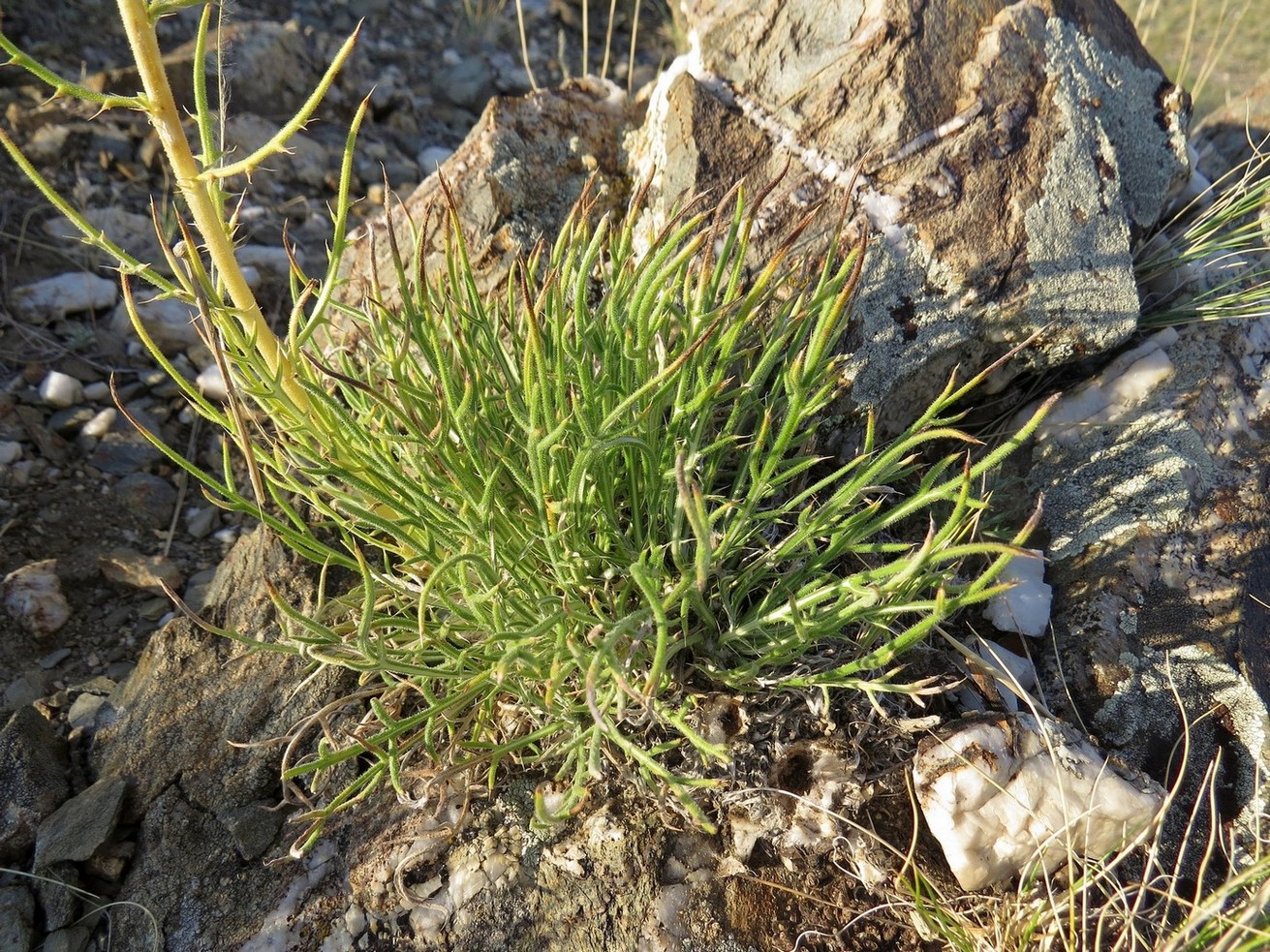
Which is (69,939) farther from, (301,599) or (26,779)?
(301,599)

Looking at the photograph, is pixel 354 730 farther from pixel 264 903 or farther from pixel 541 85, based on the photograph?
pixel 541 85

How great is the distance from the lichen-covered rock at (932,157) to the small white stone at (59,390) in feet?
5.70

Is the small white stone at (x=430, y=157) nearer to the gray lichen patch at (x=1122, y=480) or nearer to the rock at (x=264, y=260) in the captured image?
the rock at (x=264, y=260)

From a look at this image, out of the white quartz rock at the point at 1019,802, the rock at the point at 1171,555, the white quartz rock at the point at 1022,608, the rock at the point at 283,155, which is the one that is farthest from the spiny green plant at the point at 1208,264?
the rock at the point at 283,155

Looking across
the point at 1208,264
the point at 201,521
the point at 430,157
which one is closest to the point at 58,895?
the point at 201,521

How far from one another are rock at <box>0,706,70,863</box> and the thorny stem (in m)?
0.88

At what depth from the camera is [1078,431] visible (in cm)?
201

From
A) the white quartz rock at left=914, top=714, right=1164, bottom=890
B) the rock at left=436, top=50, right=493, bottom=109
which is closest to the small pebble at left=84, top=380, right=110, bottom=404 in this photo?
the rock at left=436, top=50, right=493, bottom=109

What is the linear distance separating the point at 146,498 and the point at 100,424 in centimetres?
28

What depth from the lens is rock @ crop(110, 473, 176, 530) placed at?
7.75ft

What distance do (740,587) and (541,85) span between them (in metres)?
3.59

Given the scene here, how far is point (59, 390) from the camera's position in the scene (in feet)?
8.18

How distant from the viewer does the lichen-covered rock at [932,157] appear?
1.93 m

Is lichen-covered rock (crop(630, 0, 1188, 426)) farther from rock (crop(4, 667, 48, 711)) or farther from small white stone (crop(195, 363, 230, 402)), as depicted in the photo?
rock (crop(4, 667, 48, 711))
